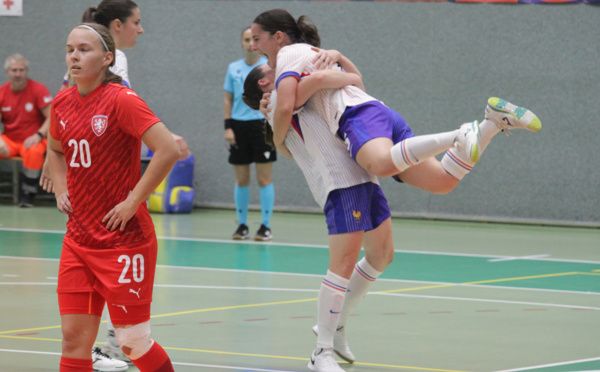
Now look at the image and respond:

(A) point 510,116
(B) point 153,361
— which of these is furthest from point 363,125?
(B) point 153,361

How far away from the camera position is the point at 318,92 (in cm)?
478

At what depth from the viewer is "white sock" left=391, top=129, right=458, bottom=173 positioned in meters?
4.32

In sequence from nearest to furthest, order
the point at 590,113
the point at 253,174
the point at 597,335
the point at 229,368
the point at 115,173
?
the point at 115,173, the point at 229,368, the point at 597,335, the point at 590,113, the point at 253,174

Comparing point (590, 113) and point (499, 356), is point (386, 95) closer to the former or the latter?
point (590, 113)

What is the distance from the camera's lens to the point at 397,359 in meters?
5.03

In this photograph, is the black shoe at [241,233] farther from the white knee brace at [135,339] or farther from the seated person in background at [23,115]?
the white knee brace at [135,339]

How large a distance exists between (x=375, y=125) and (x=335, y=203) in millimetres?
A: 420

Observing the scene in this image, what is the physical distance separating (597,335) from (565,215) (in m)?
6.75

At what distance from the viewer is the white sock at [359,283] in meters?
4.99

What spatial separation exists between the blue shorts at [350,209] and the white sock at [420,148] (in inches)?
14.2

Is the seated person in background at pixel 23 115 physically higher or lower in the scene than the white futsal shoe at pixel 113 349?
lower

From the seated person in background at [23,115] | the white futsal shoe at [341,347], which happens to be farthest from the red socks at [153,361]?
the seated person in background at [23,115]

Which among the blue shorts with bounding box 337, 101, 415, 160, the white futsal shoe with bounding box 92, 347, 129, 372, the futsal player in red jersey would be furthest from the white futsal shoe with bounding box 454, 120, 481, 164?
the white futsal shoe with bounding box 92, 347, 129, 372

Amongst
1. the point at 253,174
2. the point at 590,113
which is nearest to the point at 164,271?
the point at 253,174
